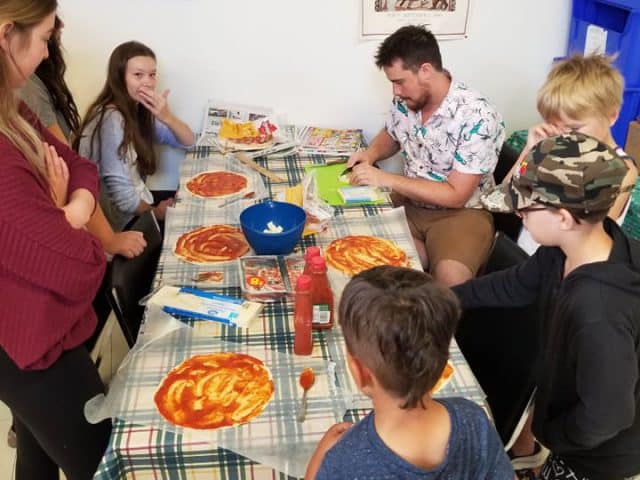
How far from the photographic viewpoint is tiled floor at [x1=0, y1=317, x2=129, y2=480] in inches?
71.4

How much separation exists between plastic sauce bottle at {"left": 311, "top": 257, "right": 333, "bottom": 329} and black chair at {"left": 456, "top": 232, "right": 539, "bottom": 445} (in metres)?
0.46

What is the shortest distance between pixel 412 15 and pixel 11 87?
1.79 metres

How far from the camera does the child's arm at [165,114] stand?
2.20 meters

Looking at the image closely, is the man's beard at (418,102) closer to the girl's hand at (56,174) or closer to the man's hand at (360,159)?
the man's hand at (360,159)

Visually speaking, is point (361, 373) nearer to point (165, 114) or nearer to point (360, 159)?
point (360, 159)

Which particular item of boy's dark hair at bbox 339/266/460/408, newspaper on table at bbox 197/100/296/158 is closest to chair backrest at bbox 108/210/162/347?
newspaper on table at bbox 197/100/296/158

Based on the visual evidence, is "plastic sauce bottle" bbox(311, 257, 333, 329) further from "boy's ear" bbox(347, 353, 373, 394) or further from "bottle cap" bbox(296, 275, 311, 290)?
"boy's ear" bbox(347, 353, 373, 394)

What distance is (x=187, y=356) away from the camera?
1233mm

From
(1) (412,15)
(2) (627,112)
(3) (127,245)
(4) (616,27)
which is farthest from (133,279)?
(4) (616,27)

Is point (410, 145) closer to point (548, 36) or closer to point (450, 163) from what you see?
point (450, 163)

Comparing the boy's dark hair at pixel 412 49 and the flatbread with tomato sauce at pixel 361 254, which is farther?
the boy's dark hair at pixel 412 49

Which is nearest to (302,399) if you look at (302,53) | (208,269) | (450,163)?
(208,269)

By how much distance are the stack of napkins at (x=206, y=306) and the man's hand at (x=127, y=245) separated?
8.3 inches

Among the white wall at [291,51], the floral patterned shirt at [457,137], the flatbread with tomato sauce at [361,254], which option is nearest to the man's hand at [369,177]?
the floral patterned shirt at [457,137]
